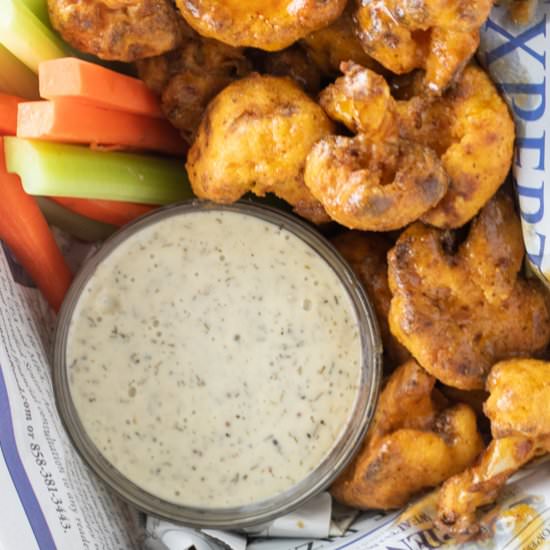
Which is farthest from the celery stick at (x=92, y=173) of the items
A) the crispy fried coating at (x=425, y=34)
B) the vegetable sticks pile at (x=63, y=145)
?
the crispy fried coating at (x=425, y=34)

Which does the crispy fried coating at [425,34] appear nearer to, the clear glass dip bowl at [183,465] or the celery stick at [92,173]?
the clear glass dip bowl at [183,465]

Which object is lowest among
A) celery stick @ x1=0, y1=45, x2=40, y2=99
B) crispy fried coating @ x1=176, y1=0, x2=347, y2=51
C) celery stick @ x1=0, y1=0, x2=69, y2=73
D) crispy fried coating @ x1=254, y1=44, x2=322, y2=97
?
celery stick @ x1=0, y1=45, x2=40, y2=99

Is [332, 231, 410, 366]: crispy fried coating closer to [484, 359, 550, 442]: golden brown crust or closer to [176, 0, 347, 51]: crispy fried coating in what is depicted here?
[484, 359, 550, 442]: golden brown crust

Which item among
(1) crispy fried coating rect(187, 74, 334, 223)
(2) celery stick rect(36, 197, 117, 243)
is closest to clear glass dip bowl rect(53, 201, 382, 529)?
(1) crispy fried coating rect(187, 74, 334, 223)

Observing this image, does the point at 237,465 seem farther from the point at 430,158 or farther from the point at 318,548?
the point at 430,158

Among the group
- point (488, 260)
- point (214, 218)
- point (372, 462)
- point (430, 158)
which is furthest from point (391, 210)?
point (372, 462)
